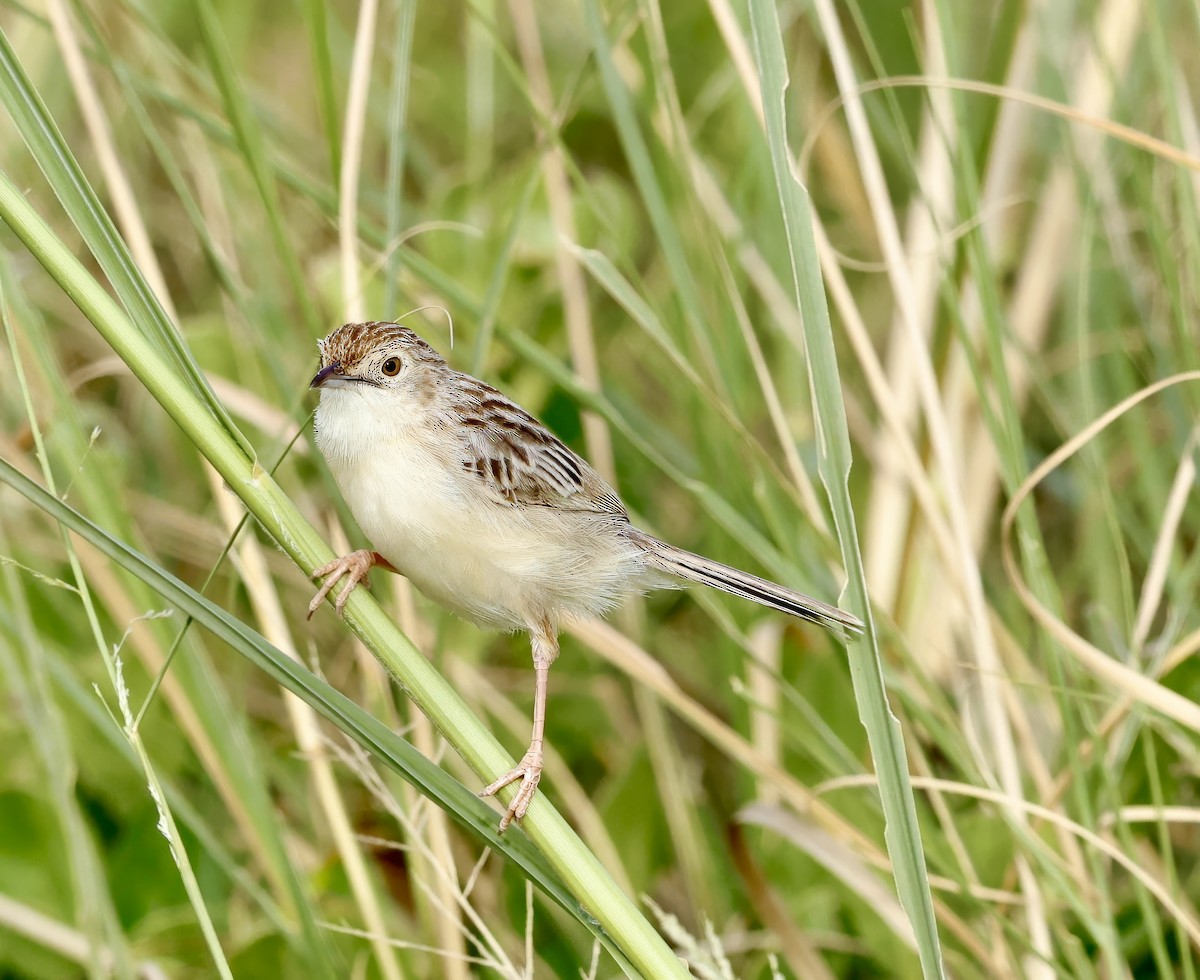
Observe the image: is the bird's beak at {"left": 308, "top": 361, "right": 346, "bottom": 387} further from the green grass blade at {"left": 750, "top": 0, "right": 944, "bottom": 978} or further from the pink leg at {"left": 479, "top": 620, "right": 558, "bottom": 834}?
the green grass blade at {"left": 750, "top": 0, "right": 944, "bottom": 978}

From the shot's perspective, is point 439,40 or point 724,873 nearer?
point 724,873

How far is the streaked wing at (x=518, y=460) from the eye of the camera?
2678 millimetres

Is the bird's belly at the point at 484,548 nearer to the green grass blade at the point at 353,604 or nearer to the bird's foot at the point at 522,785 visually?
the bird's foot at the point at 522,785

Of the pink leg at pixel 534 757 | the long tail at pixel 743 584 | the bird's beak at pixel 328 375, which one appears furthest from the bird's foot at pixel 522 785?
the bird's beak at pixel 328 375

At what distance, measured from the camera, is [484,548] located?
250cm

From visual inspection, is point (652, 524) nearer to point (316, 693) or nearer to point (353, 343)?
point (353, 343)

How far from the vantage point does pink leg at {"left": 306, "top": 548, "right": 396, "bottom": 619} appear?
75.5 inches

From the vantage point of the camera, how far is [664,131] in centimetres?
348

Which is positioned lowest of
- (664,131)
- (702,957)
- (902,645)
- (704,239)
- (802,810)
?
(802,810)

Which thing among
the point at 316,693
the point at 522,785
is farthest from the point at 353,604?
the point at 522,785

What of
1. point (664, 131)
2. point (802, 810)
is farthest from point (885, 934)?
point (664, 131)

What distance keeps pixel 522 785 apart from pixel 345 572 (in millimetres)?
467

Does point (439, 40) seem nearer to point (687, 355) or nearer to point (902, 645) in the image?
point (687, 355)

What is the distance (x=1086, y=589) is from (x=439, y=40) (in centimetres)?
389
